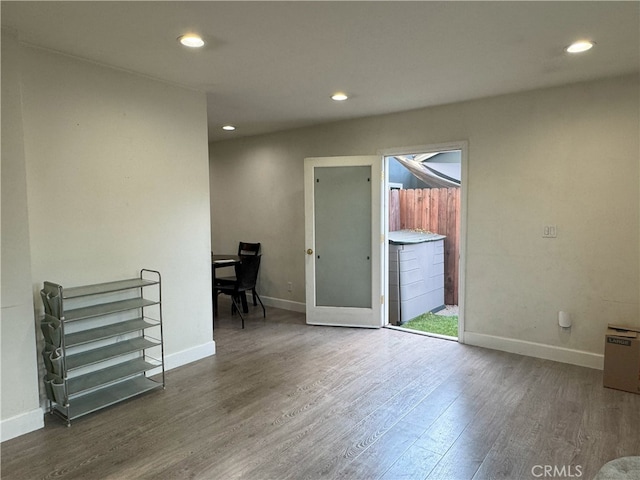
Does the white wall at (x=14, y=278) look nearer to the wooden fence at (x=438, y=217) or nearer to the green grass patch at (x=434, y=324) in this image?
the green grass patch at (x=434, y=324)

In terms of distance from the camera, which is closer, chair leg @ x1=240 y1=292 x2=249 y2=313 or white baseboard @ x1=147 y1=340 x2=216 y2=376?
white baseboard @ x1=147 y1=340 x2=216 y2=376

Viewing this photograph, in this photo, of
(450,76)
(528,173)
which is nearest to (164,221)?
(450,76)

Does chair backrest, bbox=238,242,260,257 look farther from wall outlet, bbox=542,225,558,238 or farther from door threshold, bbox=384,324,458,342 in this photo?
wall outlet, bbox=542,225,558,238

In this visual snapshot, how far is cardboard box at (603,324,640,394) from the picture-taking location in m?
3.05

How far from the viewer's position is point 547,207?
144 inches

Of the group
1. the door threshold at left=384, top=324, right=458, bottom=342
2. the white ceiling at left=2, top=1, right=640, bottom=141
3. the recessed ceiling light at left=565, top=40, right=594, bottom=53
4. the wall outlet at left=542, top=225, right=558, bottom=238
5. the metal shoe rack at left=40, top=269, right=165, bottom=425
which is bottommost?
the door threshold at left=384, top=324, right=458, bottom=342

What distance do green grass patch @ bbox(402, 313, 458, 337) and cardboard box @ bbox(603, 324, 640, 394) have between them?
1.64 metres

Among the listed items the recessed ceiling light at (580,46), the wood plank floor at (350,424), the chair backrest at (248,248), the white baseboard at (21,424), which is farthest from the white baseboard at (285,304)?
the recessed ceiling light at (580,46)

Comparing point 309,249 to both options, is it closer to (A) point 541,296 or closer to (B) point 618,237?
(A) point 541,296

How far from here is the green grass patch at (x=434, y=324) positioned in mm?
4848

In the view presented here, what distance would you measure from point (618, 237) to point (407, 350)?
2022mm

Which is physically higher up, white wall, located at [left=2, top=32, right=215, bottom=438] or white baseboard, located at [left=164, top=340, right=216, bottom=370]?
white wall, located at [left=2, top=32, right=215, bottom=438]

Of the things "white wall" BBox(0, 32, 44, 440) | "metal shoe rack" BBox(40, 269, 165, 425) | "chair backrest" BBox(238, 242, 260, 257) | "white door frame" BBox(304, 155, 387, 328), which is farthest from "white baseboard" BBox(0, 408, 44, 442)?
"chair backrest" BBox(238, 242, 260, 257)

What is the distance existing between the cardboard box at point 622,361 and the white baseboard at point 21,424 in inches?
157
